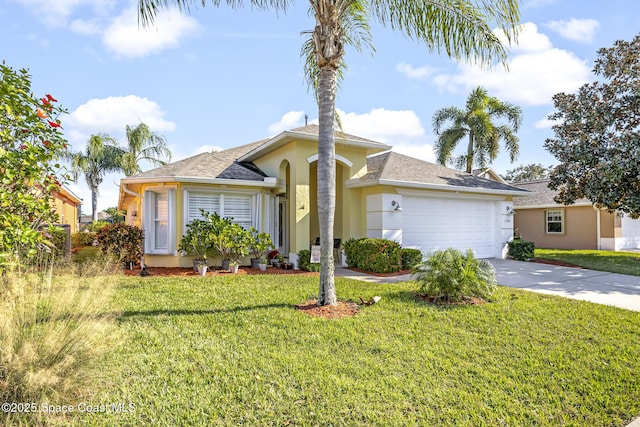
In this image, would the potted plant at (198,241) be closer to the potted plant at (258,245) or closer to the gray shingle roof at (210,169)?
the potted plant at (258,245)

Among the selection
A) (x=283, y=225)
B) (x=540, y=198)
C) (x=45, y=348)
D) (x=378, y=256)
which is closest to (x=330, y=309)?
(x=45, y=348)

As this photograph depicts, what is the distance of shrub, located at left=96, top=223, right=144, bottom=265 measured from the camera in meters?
10.9

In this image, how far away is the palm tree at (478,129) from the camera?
906 inches

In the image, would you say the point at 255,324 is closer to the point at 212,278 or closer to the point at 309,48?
the point at 212,278

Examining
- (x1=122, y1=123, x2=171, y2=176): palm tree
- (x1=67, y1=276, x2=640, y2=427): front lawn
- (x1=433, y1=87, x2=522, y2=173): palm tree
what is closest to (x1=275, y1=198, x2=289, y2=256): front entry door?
(x1=67, y1=276, x2=640, y2=427): front lawn

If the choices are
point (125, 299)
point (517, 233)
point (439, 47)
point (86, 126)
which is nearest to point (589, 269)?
point (439, 47)

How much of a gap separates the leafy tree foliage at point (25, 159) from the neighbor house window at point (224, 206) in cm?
701

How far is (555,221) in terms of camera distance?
23328 millimetres

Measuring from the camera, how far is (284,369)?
407cm

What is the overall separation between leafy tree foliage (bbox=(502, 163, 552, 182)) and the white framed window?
2313 inches

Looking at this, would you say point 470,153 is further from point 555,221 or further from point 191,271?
point 191,271

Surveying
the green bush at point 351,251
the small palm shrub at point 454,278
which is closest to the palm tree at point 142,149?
the green bush at point 351,251

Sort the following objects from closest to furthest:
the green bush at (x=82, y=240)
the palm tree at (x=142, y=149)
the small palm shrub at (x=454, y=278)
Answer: the small palm shrub at (x=454, y=278)
the green bush at (x=82, y=240)
the palm tree at (x=142, y=149)

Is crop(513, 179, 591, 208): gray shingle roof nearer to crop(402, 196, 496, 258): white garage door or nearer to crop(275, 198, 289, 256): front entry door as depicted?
crop(402, 196, 496, 258): white garage door
